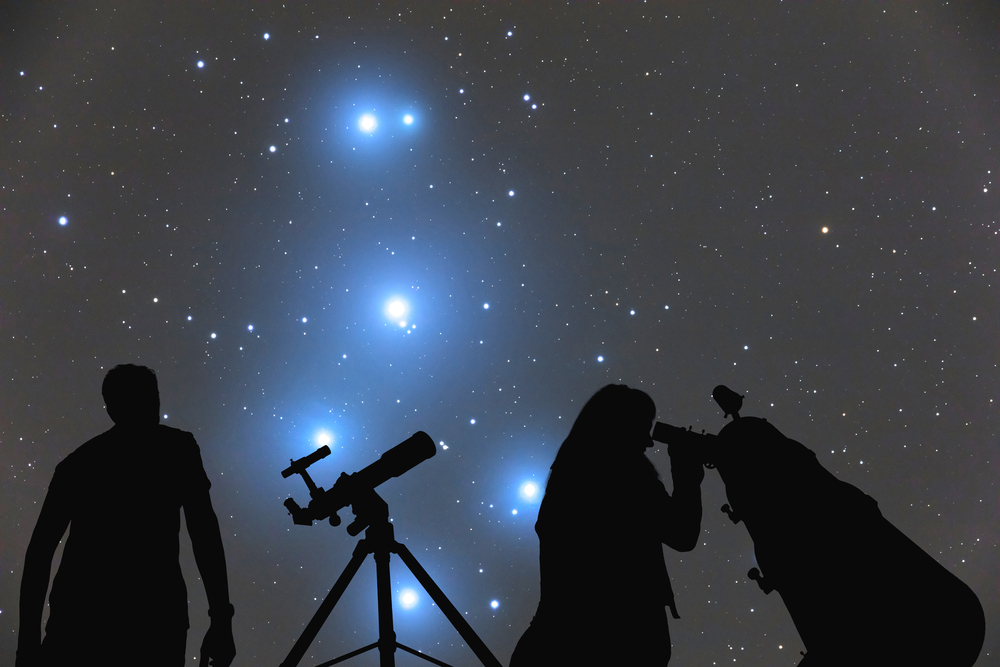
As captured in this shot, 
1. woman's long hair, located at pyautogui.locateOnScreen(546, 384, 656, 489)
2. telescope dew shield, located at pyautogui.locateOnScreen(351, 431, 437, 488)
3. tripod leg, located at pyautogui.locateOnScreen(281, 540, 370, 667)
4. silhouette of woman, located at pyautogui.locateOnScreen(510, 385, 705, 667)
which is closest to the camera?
silhouette of woman, located at pyautogui.locateOnScreen(510, 385, 705, 667)

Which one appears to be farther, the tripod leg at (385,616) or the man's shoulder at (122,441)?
the tripod leg at (385,616)

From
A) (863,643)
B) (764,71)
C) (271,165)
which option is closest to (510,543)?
(863,643)

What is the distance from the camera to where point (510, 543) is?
4031 mm

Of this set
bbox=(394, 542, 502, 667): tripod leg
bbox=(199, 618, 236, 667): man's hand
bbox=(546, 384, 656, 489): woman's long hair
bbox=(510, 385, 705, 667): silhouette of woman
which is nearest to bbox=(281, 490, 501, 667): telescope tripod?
bbox=(394, 542, 502, 667): tripod leg

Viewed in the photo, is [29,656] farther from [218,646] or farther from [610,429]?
[610,429]

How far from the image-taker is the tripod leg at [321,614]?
79.9 inches

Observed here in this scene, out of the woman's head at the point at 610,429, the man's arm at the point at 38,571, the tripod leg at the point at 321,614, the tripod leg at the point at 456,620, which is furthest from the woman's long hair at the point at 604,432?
the man's arm at the point at 38,571

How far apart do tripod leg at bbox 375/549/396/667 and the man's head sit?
2.91ft

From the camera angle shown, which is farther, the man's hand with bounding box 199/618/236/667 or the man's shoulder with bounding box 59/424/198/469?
the man's shoulder with bounding box 59/424/198/469

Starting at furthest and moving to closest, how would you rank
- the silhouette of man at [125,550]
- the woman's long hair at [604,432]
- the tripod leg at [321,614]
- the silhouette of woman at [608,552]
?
the tripod leg at [321,614] < the woman's long hair at [604,432] < the silhouette of man at [125,550] < the silhouette of woman at [608,552]

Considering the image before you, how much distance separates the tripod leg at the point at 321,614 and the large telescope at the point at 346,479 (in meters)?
0.17

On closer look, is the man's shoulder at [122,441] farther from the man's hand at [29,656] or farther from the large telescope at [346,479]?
the man's hand at [29,656]

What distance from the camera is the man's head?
6.22 ft

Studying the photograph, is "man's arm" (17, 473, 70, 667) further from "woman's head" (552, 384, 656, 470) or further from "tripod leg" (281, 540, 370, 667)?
"woman's head" (552, 384, 656, 470)
